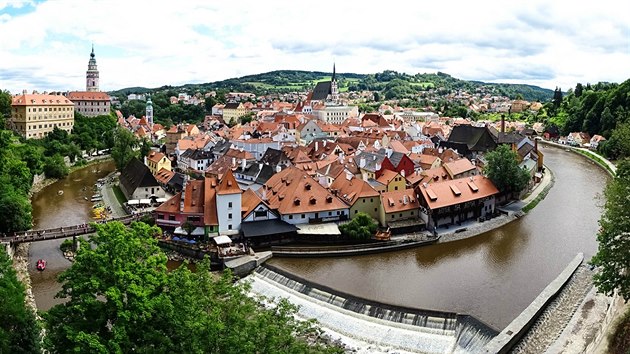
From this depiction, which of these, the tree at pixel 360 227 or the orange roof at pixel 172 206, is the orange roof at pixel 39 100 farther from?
the tree at pixel 360 227

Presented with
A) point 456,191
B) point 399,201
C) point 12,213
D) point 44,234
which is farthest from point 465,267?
point 12,213

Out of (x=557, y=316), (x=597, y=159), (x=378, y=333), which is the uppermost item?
(x=597, y=159)

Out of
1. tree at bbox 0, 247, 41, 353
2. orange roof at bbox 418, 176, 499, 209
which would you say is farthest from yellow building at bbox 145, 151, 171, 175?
tree at bbox 0, 247, 41, 353

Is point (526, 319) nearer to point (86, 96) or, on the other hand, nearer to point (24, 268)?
point (24, 268)

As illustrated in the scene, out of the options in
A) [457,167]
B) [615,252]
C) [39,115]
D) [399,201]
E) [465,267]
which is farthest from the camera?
[39,115]

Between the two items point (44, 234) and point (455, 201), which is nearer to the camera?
point (44, 234)

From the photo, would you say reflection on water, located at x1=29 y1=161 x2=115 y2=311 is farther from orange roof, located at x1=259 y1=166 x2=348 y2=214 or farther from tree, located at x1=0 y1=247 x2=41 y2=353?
orange roof, located at x1=259 y1=166 x2=348 y2=214

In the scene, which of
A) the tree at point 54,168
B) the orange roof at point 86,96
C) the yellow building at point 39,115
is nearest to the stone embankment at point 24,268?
the tree at point 54,168

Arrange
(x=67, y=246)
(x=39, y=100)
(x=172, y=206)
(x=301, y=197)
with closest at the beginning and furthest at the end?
(x=67, y=246)
(x=172, y=206)
(x=301, y=197)
(x=39, y=100)
